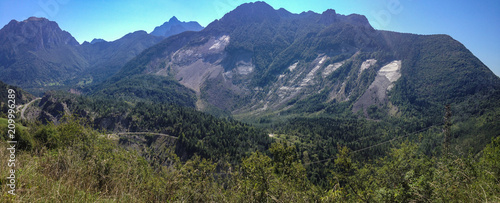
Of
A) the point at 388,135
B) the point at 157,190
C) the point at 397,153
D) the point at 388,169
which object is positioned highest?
the point at 157,190

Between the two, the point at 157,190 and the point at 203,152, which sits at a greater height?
the point at 157,190

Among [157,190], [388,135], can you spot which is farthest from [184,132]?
[388,135]

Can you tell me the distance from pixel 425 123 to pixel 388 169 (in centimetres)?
19472

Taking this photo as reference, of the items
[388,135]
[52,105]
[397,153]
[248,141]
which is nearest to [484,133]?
[388,135]

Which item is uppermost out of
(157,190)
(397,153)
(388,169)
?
(157,190)

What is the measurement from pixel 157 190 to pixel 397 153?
28.3 metres

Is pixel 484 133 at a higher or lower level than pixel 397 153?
lower

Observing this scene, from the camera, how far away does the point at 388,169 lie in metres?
26.7

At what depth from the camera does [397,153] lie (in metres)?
26.4

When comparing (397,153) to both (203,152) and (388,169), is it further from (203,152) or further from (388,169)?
(203,152)

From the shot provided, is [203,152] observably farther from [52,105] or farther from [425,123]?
[425,123]

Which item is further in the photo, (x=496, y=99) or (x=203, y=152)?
(x=496, y=99)

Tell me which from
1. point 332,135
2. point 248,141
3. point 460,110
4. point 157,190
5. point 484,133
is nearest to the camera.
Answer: point 157,190

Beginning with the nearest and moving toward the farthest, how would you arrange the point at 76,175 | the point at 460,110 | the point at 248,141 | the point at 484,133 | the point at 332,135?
the point at 76,175
the point at 248,141
the point at 484,133
the point at 332,135
the point at 460,110
